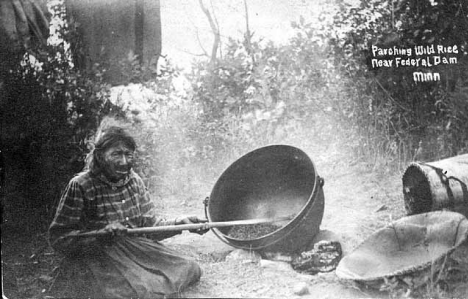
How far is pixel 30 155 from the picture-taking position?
117 inches

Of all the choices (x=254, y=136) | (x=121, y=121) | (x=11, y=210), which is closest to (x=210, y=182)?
(x=254, y=136)

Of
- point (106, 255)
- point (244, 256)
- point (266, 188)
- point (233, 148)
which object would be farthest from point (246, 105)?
point (106, 255)

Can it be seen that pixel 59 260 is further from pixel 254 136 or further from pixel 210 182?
pixel 254 136

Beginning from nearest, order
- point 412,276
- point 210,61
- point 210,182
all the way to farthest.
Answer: point 412,276 → point 210,61 → point 210,182

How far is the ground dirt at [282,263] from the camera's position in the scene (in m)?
2.78

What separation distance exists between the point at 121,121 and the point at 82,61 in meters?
0.48

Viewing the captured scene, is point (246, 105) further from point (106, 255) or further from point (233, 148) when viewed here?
point (106, 255)

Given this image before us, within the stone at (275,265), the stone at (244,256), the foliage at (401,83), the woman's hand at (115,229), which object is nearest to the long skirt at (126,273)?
the woman's hand at (115,229)

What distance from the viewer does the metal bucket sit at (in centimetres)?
321

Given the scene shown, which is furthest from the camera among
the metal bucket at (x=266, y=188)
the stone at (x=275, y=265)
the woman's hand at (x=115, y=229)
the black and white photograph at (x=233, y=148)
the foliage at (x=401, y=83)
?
the metal bucket at (x=266, y=188)

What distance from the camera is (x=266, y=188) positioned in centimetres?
345

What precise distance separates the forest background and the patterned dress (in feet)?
1.30

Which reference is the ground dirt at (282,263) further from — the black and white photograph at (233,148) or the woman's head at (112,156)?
the woman's head at (112,156)

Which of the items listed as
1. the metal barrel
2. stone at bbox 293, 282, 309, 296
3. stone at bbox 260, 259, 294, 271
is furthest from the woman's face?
the metal barrel
